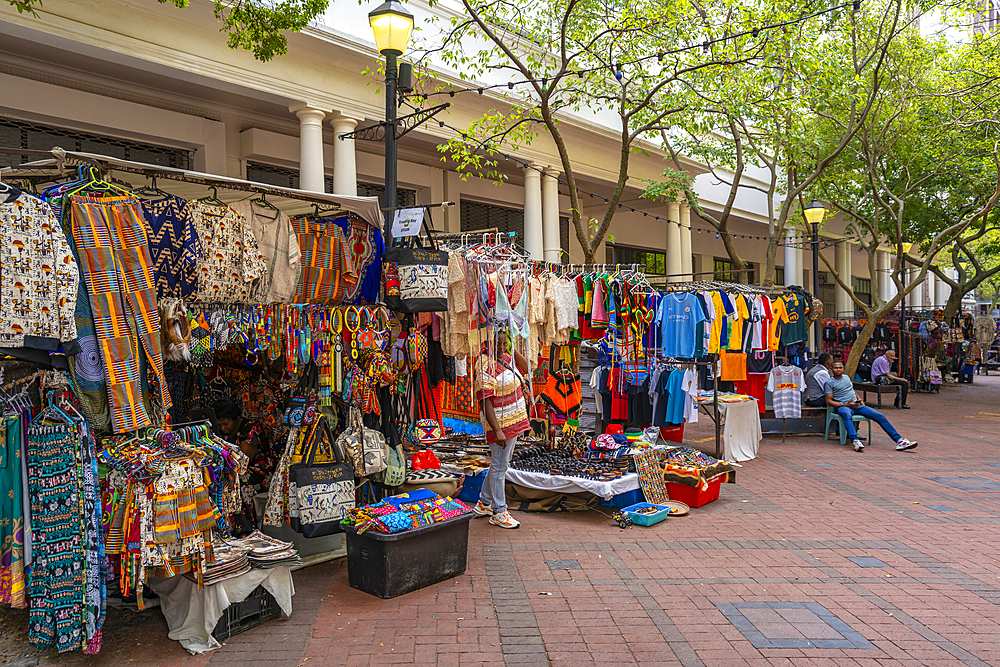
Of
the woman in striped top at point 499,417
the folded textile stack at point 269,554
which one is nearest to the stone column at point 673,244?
the woman in striped top at point 499,417

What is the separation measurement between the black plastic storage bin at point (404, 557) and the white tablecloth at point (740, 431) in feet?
19.5

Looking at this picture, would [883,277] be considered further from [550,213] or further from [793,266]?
[550,213]

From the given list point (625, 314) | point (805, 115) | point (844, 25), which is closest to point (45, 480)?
point (625, 314)

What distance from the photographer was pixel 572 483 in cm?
729

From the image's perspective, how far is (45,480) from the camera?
4125 millimetres

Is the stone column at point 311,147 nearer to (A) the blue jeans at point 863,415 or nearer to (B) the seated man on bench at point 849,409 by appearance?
(B) the seated man on bench at point 849,409

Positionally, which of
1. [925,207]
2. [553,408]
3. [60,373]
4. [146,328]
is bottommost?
[553,408]

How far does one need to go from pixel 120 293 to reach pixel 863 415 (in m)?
11.3

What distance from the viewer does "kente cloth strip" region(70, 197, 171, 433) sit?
4.30 m

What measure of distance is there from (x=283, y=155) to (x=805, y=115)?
13075 millimetres

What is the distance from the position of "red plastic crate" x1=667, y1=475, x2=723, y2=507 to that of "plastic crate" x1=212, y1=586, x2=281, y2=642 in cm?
462

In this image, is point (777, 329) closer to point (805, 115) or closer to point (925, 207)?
point (805, 115)

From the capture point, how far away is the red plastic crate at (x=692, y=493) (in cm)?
771

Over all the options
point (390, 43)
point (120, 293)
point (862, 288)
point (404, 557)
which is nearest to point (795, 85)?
point (390, 43)
